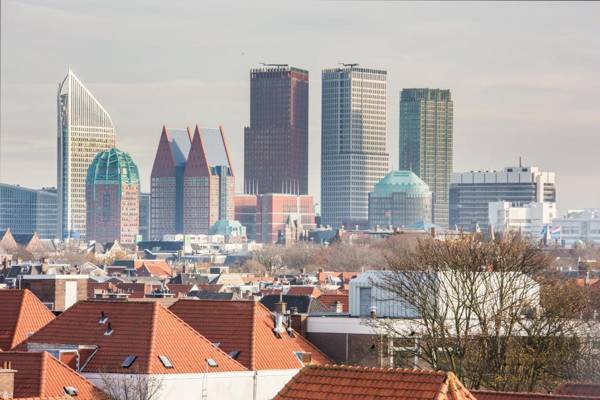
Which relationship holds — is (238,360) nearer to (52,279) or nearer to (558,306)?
(558,306)

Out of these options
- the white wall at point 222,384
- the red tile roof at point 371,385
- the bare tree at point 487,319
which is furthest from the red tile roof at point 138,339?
the red tile roof at point 371,385

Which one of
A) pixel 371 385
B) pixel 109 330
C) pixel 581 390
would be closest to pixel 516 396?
pixel 581 390

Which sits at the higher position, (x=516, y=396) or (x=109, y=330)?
(x=516, y=396)

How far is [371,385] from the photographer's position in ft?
79.2

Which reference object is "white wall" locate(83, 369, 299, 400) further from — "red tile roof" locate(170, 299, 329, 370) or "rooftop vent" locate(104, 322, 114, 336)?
"rooftop vent" locate(104, 322, 114, 336)

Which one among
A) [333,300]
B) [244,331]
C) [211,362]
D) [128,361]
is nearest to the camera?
[128,361]

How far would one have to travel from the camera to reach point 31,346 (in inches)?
2060

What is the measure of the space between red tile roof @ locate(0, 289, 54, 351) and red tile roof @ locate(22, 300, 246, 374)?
345 centimetres

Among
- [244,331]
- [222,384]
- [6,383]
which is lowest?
[222,384]

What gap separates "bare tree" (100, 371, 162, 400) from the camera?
44.3 meters

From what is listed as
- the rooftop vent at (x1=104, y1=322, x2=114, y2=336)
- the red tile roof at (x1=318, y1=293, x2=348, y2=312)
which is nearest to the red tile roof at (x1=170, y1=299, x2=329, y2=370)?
the rooftop vent at (x1=104, y1=322, x2=114, y2=336)

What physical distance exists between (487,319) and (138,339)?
8.18 m

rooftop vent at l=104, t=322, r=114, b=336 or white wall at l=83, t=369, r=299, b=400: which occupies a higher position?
rooftop vent at l=104, t=322, r=114, b=336

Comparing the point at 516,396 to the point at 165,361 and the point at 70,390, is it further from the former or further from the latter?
the point at 165,361
